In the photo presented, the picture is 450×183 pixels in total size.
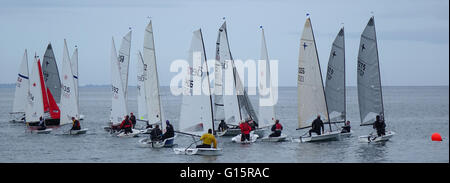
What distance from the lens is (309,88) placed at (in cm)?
3906

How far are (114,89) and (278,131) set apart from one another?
46.7 ft

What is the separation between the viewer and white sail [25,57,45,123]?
48281 mm

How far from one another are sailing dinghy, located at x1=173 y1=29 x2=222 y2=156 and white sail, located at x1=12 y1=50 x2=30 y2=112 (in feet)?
97.0

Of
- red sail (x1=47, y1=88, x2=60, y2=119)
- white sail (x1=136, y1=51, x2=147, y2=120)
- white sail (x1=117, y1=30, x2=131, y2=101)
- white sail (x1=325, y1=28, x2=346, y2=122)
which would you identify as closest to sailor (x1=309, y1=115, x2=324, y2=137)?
white sail (x1=325, y1=28, x2=346, y2=122)

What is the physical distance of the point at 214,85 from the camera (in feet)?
142

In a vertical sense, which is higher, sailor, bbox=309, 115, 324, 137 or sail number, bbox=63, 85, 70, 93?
sail number, bbox=63, 85, 70, 93

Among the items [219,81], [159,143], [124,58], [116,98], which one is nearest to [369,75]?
[219,81]

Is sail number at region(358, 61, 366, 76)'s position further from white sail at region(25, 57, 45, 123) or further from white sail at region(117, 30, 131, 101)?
white sail at region(25, 57, 45, 123)

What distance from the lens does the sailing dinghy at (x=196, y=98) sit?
32.0 meters

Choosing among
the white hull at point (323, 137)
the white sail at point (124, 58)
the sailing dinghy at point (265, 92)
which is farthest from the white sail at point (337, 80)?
the white sail at point (124, 58)

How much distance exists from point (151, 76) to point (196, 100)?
4701 millimetres
